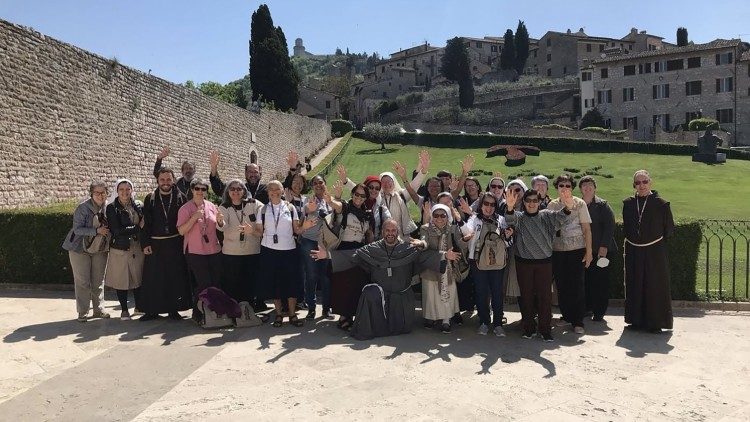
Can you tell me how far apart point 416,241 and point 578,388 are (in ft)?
8.14

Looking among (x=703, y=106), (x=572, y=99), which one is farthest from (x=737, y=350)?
(x=572, y=99)

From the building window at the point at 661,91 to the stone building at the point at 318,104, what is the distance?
37143 millimetres

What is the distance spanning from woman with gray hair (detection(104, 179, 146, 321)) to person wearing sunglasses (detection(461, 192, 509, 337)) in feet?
13.1

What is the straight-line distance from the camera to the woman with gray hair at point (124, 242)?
660 centimetres

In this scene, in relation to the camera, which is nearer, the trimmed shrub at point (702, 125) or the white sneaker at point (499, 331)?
the white sneaker at point (499, 331)

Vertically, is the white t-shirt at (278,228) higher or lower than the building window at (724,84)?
lower

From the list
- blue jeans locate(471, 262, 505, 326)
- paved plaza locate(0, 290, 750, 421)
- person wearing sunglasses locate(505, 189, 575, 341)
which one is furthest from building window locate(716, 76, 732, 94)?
blue jeans locate(471, 262, 505, 326)

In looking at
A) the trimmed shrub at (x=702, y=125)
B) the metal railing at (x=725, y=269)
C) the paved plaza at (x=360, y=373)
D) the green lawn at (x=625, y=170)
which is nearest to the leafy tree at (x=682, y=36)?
the trimmed shrub at (x=702, y=125)

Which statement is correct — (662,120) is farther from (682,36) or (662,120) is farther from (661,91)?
(682,36)

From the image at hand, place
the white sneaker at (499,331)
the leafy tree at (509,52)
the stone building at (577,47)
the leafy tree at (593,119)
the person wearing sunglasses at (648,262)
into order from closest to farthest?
the white sneaker at (499,331), the person wearing sunglasses at (648,262), the leafy tree at (593,119), the stone building at (577,47), the leafy tree at (509,52)

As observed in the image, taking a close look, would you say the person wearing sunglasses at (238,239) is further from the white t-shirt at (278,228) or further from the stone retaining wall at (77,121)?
the stone retaining wall at (77,121)

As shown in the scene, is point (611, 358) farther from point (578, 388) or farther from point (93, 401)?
point (93, 401)

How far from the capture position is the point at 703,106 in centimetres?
4984

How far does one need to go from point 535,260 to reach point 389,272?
1627 millimetres
